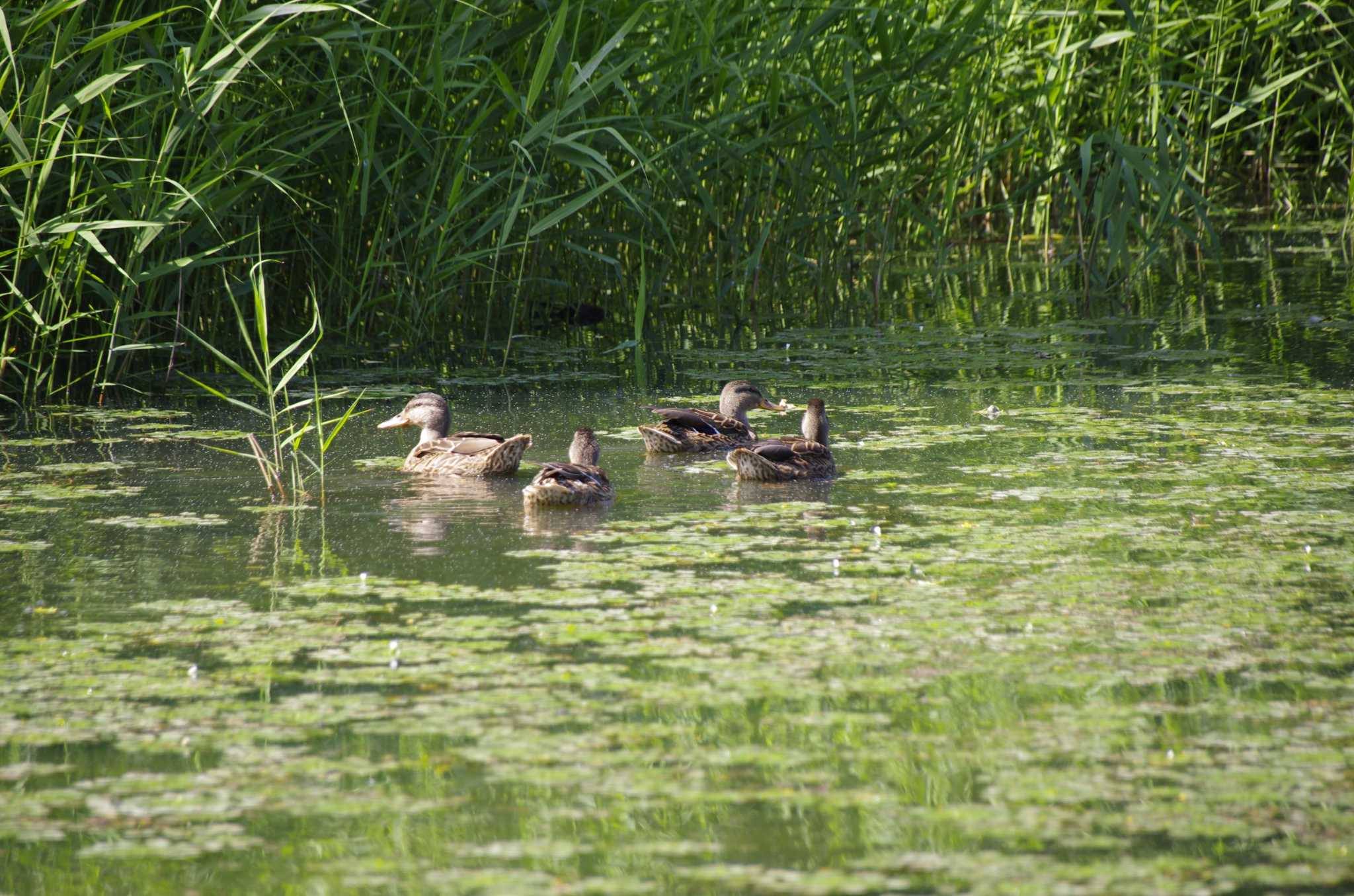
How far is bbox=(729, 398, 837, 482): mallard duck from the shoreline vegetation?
1.68m

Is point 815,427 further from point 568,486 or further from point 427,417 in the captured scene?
point 427,417

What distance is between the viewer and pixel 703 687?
3900 mm

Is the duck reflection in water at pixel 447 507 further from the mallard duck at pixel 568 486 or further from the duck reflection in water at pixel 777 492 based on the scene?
the duck reflection in water at pixel 777 492

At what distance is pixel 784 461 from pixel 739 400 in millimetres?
1125

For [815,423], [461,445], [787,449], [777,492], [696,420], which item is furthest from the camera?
[696,420]

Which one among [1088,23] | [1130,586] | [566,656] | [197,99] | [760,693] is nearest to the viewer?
[760,693]

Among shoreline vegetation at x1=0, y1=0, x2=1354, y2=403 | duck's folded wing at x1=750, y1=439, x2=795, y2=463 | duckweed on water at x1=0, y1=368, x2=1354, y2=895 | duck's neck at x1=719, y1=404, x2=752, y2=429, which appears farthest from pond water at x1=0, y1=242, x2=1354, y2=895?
shoreline vegetation at x1=0, y1=0, x2=1354, y2=403

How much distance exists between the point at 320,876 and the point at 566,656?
3.93 feet

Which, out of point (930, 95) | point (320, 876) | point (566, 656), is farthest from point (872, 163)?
point (320, 876)

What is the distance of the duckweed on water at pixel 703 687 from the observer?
3096 mm

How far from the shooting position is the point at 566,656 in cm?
415

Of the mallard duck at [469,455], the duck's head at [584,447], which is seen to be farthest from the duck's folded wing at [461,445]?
the duck's head at [584,447]

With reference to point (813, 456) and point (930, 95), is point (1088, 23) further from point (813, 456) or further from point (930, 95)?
point (813, 456)

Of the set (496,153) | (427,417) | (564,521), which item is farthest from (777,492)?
(496,153)
